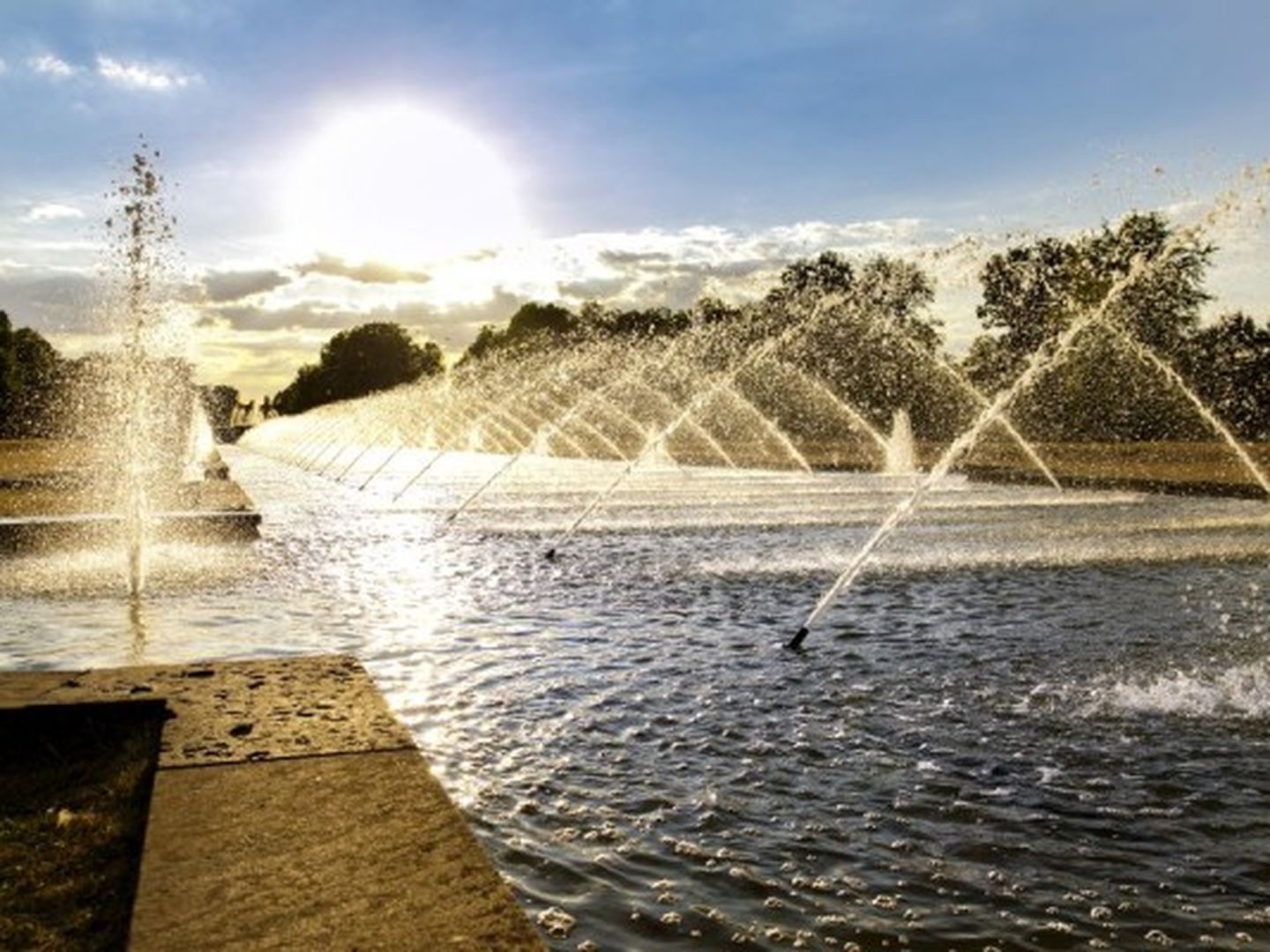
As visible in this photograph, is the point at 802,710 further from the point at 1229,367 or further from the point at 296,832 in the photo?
the point at 1229,367

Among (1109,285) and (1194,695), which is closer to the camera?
(1194,695)

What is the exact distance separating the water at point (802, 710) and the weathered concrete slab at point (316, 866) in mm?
591

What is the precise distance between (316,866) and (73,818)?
1.45 metres

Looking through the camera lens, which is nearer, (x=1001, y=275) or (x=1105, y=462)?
(x=1105, y=462)

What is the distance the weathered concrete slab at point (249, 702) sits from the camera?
5055mm

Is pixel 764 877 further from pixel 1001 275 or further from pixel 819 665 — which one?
pixel 1001 275

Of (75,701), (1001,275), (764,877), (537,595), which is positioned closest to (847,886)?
(764,877)

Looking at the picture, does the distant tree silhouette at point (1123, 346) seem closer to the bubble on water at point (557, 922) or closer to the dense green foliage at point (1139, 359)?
the dense green foliage at point (1139, 359)

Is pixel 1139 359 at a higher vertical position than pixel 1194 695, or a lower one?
higher

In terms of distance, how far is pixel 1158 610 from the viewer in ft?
35.4

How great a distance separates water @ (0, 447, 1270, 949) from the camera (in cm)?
445

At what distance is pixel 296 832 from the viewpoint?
4.09 m

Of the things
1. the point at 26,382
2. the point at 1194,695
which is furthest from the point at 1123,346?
the point at 26,382

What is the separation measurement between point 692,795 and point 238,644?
4764 mm
